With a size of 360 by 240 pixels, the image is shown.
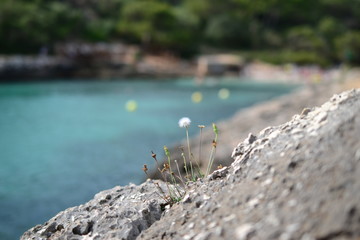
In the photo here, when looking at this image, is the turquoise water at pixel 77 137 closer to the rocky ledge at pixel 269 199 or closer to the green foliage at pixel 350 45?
the rocky ledge at pixel 269 199

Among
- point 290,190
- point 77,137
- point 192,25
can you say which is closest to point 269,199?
point 290,190

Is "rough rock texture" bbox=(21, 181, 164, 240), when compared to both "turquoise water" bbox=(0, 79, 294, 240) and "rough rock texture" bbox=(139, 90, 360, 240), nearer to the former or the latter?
"rough rock texture" bbox=(139, 90, 360, 240)

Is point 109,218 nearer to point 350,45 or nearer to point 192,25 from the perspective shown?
point 192,25

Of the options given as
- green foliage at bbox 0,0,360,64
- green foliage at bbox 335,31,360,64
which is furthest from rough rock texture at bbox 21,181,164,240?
green foliage at bbox 335,31,360,64

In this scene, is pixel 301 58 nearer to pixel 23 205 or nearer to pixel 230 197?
pixel 23 205

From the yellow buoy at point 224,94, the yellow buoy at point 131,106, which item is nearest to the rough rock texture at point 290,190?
the yellow buoy at point 131,106
